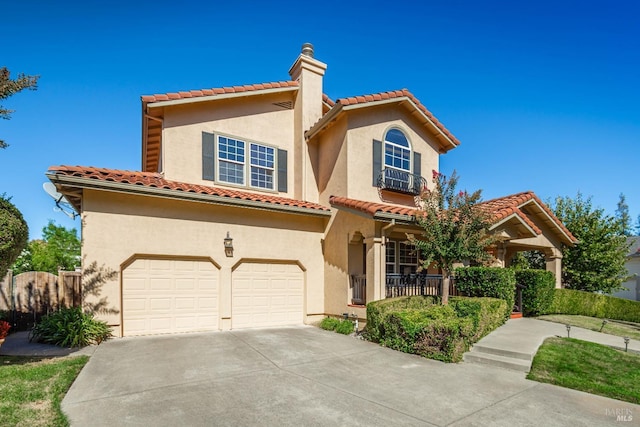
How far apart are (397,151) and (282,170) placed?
4556 mm

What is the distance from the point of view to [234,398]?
5.08 metres

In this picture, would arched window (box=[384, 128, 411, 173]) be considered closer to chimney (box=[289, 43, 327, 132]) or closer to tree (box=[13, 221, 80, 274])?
chimney (box=[289, 43, 327, 132])

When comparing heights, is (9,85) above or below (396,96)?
below

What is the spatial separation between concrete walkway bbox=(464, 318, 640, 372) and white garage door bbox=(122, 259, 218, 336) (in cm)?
722

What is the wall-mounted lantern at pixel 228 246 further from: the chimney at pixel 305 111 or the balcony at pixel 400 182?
the balcony at pixel 400 182

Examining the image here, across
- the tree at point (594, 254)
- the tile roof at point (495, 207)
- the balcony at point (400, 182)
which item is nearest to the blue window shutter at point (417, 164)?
the balcony at point (400, 182)

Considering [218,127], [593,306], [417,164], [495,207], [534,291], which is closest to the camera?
[218,127]

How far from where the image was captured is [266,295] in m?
11.3

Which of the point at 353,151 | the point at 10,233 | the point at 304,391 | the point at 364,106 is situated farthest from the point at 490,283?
the point at 10,233

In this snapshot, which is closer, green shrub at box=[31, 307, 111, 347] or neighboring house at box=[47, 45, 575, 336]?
green shrub at box=[31, 307, 111, 347]

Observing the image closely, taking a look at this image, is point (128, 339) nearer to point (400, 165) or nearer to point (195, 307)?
point (195, 307)

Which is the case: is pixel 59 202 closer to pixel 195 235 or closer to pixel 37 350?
pixel 195 235

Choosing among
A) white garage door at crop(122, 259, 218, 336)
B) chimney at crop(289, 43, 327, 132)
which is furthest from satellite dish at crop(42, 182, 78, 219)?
chimney at crop(289, 43, 327, 132)

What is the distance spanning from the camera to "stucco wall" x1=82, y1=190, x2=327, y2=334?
880 cm
